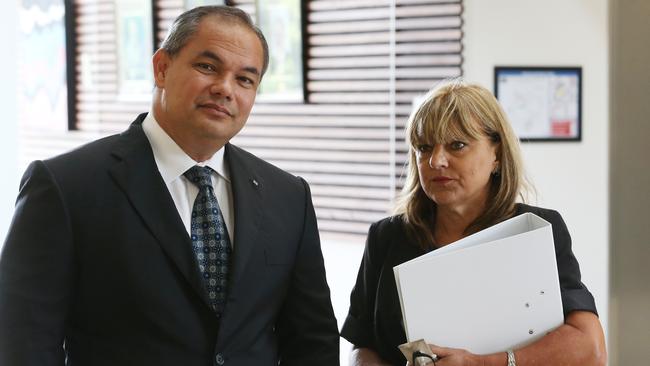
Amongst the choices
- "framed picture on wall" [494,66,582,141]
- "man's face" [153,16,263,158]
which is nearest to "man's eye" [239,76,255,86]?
"man's face" [153,16,263,158]

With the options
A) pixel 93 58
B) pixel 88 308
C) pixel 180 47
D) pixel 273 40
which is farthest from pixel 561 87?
pixel 93 58

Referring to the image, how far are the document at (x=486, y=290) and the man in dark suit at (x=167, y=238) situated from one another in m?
0.41

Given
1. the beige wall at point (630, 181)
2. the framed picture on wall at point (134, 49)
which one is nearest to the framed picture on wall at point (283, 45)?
the framed picture on wall at point (134, 49)

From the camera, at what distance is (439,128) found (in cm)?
191

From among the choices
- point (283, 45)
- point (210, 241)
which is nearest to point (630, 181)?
point (210, 241)

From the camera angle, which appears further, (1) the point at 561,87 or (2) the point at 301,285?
(1) the point at 561,87

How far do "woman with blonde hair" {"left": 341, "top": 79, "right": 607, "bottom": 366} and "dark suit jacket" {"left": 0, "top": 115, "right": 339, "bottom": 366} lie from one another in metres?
0.29

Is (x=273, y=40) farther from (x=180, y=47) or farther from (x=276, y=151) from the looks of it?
(x=180, y=47)

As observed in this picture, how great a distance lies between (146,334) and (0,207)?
2.02m

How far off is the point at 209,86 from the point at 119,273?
46 cm

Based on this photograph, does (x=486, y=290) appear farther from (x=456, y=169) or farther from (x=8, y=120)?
(x=8, y=120)

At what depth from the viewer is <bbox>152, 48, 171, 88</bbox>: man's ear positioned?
1.87 meters

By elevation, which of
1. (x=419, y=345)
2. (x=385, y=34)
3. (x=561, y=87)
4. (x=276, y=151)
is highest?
(x=385, y=34)

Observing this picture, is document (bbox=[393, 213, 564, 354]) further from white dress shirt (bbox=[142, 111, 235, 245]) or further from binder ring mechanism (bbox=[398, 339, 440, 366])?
white dress shirt (bbox=[142, 111, 235, 245])
